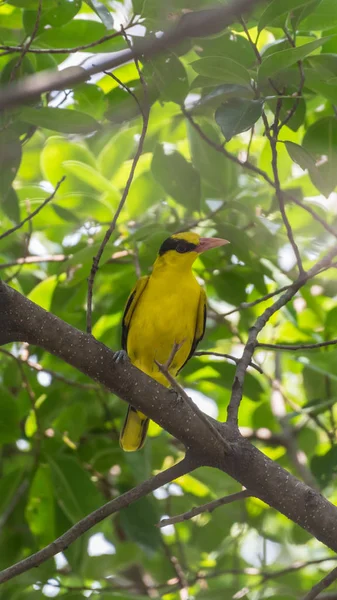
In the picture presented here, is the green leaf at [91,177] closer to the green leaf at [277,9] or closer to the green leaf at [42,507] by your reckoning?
the green leaf at [277,9]

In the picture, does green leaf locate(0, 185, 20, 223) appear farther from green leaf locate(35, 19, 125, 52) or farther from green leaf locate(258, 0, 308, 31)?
green leaf locate(258, 0, 308, 31)

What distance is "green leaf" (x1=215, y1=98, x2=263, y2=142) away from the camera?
2342 mm

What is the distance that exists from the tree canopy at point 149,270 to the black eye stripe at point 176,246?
8 cm

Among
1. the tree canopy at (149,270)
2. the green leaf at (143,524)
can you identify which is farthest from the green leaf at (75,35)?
the green leaf at (143,524)

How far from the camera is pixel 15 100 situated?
0.94 metres

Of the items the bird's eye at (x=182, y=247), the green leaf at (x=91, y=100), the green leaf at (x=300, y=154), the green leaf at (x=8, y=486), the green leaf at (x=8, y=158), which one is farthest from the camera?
the bird's eye at (x=182, y=247)

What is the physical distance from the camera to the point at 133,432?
3559mm

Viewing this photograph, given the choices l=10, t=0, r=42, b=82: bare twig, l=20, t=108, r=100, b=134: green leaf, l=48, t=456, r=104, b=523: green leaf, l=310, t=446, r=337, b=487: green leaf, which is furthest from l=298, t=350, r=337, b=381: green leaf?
l=10, t=0, r=42, b=82: bare twig

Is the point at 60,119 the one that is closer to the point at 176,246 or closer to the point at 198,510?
the point at 176,246

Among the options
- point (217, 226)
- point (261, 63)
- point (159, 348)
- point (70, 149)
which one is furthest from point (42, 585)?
point (261, 63)

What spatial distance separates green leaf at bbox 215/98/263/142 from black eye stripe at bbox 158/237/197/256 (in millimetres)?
1220

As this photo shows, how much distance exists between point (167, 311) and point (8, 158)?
4.13ft

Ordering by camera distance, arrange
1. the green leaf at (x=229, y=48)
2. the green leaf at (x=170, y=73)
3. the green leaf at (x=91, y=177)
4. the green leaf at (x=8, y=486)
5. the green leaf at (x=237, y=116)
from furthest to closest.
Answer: the green leaf at (x=8, y=486) → the green leaf at (x=91, y=177) → the green leaf at (x=170, y=73) → the green leaf at (x=229, y=48) → the green leaf at (x=237, y=116)

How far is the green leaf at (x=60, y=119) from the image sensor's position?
2.82 metres
